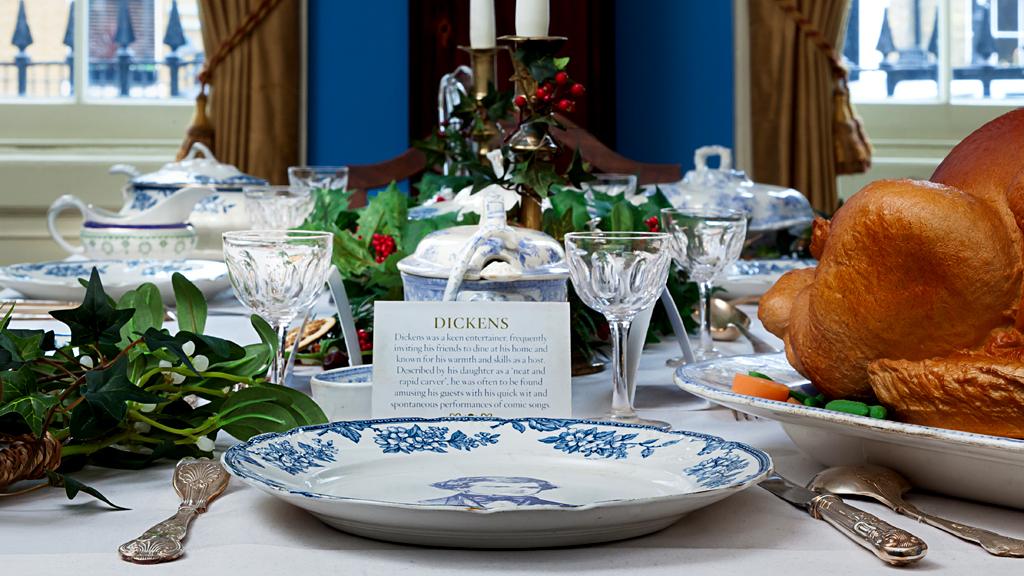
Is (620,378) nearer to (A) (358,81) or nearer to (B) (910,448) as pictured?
(B) (910,448)

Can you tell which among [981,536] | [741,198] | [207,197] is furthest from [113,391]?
[741,198]

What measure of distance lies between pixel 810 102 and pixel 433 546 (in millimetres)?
3291

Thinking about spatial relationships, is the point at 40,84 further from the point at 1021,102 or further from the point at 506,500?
the point at 506,500

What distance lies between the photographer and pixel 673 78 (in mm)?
3703

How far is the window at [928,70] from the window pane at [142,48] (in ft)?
7.05

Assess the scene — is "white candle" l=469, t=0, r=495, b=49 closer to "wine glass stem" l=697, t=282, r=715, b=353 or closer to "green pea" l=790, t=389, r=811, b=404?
"wine glass stem" l=697, t=282, r=715, b=353

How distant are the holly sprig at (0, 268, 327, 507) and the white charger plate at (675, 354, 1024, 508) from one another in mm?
273

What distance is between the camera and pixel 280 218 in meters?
1.67

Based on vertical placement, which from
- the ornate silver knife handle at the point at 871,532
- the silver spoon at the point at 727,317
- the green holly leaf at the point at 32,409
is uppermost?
the green holly leaf at the point at 32,409

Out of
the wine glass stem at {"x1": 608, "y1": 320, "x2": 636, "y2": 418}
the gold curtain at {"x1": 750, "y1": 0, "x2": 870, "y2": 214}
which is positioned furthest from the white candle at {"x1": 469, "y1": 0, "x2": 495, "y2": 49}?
the gold curtain at {"x1": 750, "y1": 0, "x2": 870, "y2": 214}

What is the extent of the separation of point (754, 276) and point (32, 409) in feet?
4.18

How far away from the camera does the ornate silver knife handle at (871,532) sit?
54cm

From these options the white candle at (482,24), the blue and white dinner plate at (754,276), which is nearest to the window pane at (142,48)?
the blue and white dinner plate at (754,276)

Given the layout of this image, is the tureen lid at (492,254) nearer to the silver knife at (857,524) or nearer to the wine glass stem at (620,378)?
the wine glass stem at (620,378)
